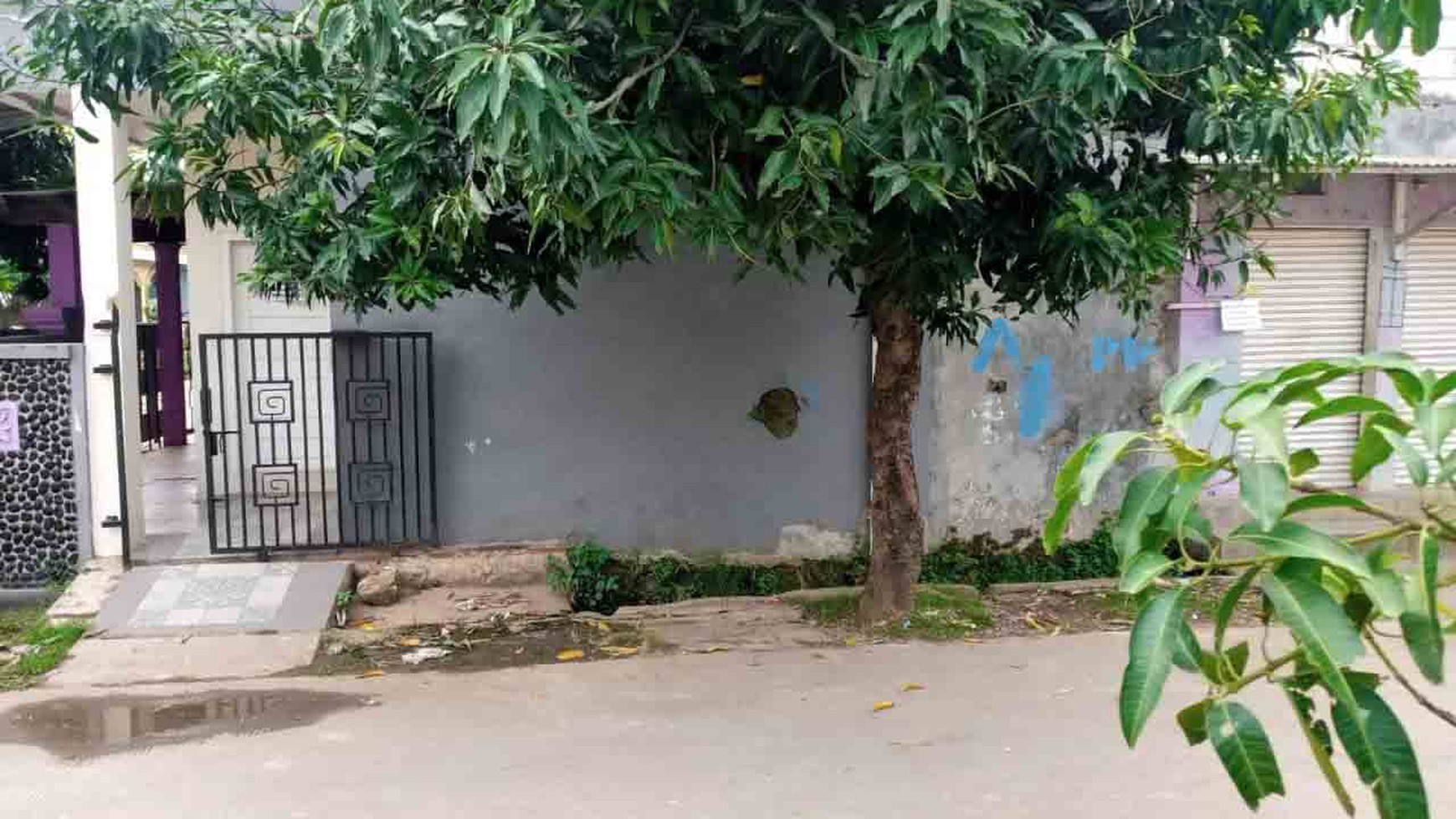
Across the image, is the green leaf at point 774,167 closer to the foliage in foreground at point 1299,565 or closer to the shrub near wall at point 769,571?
the foliage in foreground at point 1299,565

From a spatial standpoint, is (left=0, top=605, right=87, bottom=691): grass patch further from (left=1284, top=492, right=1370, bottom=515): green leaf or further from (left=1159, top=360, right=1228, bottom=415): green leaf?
(left=1284, top=492, right=1370, bottom=515): green leaf

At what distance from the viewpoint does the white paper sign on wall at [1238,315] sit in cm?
836

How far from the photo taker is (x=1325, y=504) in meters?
1.59

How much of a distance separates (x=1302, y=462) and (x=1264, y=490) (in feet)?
0.65

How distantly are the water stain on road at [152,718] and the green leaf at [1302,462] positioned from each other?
4699mm

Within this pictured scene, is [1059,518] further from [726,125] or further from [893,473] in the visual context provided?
[893,473]

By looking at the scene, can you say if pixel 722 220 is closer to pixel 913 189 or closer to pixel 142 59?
pixel 913 189

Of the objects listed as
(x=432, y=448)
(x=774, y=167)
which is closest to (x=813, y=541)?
(x=432, y=448)

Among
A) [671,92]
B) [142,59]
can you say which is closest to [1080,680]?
[671,92]

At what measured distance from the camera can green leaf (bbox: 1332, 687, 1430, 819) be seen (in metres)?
1.45

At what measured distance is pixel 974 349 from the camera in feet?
26.4

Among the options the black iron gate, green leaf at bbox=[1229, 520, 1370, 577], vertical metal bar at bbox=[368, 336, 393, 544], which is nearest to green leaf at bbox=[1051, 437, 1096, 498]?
green leaf at bbox=[1229, 520, 1370, 577]

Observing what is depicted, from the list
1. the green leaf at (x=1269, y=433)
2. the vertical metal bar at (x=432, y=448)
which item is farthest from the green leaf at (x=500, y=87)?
the vertical metal bar at (x=432, y=448)

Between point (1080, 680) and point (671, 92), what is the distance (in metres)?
3.61
